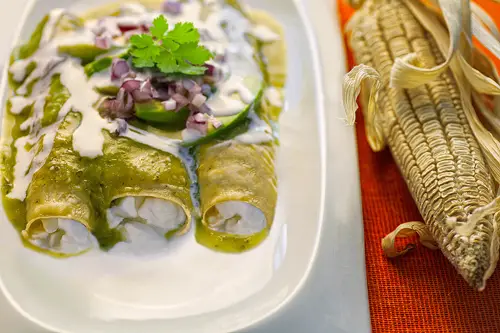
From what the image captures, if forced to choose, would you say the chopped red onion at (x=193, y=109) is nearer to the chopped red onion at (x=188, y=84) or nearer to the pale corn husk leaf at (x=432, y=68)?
the chopped red onion at (x=188, y=84)

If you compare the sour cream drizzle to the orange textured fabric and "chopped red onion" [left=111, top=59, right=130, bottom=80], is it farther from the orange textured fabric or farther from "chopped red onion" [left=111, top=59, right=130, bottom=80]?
the orange textured fabric

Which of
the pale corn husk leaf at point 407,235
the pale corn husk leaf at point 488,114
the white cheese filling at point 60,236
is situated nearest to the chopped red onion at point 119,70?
the white cheese filling at point 60,236

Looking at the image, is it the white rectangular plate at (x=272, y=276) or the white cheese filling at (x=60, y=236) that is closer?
the white rectangular plate at (x=272, y=276)

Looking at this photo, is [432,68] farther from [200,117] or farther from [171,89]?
[171,89]

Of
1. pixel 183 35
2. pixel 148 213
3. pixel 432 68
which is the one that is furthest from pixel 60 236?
pixel 432 68

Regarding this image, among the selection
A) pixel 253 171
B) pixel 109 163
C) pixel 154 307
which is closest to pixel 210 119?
pixel 253 171
